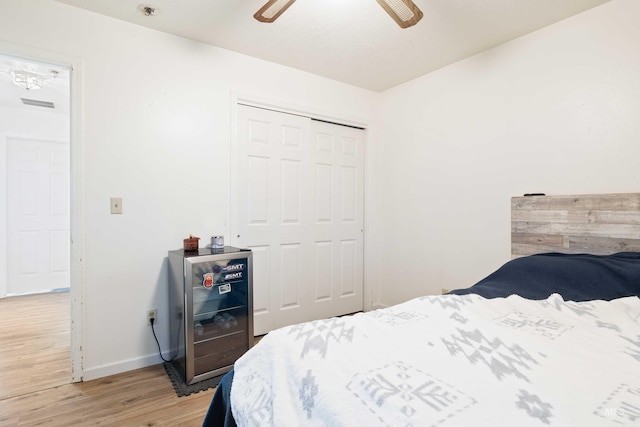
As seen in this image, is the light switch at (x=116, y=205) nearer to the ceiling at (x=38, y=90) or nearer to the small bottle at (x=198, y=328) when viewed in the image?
the small bottle at (x=198, y=328)

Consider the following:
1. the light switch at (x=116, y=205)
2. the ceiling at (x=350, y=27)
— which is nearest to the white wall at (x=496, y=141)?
the ceiling at (x=350, y=27)

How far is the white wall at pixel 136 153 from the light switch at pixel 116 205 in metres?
0.04

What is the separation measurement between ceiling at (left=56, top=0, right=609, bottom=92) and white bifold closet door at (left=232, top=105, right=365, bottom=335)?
1.94ft

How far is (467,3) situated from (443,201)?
5.07ft

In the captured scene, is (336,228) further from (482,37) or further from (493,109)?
(482,37)

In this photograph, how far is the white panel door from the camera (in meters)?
4.21

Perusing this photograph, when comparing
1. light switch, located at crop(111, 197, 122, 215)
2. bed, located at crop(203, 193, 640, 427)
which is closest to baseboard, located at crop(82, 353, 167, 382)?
light switch, located at crop(111, 197, 122, 215)

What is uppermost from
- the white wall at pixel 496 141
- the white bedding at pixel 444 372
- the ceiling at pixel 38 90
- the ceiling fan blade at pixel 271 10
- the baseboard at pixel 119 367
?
the ceiling at pixel 38 90

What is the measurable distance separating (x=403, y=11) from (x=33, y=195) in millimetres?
5078

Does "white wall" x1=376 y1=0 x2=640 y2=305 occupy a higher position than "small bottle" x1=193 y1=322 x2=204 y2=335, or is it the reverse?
"white wall" x1=376 y1=0 x2=640 y2=305

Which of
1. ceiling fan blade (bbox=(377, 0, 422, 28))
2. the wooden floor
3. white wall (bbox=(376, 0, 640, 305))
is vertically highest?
ceiling fan blade (bbox=(377, 0, 422, 28))

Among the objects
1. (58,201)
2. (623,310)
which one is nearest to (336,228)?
(623,310)

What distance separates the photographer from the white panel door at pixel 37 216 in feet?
13.8

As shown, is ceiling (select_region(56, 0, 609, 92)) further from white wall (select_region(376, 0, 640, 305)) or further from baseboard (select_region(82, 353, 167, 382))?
baseboard (select_region(82, 353, 167, 382))
